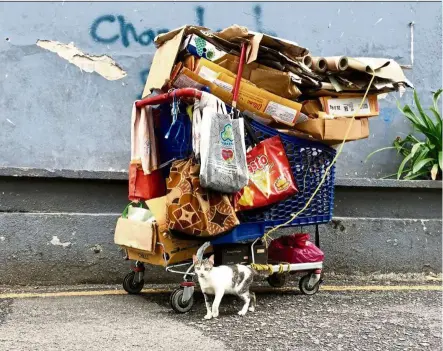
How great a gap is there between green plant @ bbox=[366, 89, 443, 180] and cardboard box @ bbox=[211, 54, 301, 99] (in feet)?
6.57

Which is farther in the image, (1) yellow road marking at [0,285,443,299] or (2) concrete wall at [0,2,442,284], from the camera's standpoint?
(2) concrete wall at [0,2,442,284]

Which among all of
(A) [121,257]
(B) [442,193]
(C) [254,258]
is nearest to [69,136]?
(A) [121,257]

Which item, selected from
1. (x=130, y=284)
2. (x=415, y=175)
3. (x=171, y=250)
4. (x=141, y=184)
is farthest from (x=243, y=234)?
(x=415, y=175)

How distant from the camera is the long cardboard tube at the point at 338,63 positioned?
4.15 meters

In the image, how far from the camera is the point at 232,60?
4.06 metres

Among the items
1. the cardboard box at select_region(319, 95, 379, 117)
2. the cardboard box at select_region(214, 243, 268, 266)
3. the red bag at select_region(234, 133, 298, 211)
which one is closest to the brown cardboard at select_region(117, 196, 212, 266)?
the cardboard box at select_region(214, 243, 268, 266)

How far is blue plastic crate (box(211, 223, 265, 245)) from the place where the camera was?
4.06 metres

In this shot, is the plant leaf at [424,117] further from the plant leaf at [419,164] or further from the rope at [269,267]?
the rope at [269,267]

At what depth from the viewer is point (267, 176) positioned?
408 cm

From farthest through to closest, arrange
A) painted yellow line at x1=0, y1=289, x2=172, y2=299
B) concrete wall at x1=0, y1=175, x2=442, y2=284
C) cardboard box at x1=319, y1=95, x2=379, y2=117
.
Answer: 1. concrete wall at x1=0, y1=175, x2=442, y2=284
2. painted yellow line at x1=0, y1=289, x2=172, y2=299
3. cardboard box at x1=319, y1=95, x2=379, y2=117

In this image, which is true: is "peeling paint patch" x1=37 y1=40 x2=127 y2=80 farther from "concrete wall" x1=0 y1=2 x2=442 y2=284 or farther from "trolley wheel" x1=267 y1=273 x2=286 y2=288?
"trolley wheel" x1=267 y1=273 x2=286 y2=288

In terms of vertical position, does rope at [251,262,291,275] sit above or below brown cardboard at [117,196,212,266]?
below

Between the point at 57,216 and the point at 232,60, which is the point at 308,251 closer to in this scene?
the point at 232,60

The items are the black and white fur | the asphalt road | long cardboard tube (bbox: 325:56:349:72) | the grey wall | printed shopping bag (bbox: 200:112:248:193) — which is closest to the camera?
the asphalt road
